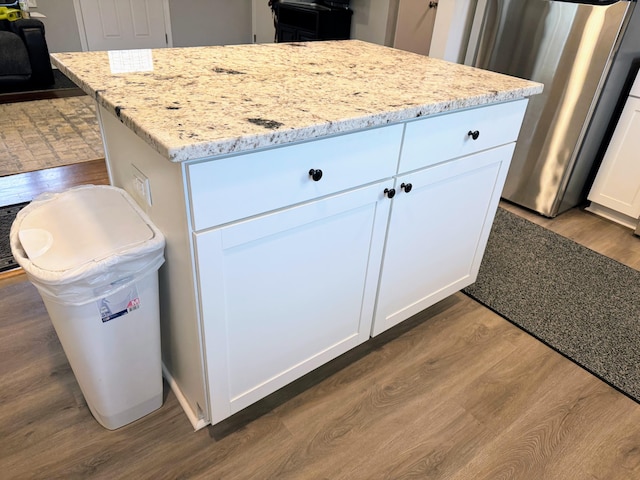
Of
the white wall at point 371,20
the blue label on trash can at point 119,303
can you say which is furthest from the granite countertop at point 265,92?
the white wall at point 371,20

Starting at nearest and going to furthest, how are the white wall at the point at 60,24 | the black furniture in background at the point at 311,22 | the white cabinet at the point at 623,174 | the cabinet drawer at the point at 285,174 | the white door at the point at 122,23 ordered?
the cabinet drawer at the point at 285,174
the white cabinet at the point at 623,174
the black furniture in background at the point at 311,22
the white wall at the point at 60,24
the white door at the point at 122,23

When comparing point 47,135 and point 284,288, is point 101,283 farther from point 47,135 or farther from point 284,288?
point 47,135

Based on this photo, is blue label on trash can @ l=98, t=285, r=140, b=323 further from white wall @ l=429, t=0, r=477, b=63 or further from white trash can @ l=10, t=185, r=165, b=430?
white wall @ l=429, t=0, r=477, b=63

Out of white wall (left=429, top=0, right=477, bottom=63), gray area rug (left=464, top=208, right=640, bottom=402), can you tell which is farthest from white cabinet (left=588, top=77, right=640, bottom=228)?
white wall (left=429, top=0, right=477, bottom=63)

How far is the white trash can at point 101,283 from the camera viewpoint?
1091 millimetres

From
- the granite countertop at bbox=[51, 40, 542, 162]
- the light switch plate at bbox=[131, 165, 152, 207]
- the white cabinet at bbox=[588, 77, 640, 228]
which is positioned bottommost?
the white cabinet at bbox=[588, 77, 640, 228]

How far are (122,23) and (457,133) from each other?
5.45 m

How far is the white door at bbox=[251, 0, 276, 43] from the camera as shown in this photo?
19.3 feet

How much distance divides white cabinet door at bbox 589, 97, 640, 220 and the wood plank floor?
140cm

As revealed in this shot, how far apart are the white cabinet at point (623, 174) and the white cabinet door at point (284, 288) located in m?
2.03

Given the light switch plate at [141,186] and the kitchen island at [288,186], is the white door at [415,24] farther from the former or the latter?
the light switch plate at [141,186]

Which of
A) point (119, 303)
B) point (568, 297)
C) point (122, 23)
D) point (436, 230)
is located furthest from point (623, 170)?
point (122, 23)

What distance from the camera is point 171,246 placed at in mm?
1142

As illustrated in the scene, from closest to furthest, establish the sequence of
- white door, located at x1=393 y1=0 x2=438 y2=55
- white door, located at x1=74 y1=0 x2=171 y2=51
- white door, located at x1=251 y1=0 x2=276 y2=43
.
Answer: white door, located at x1=393 y1=0 x2=438 y2=55 → white door, located at x1=74 y1=0 x2=171 y2=51 → white door, located at x1=251 y1=0 x2=276 y2=43
